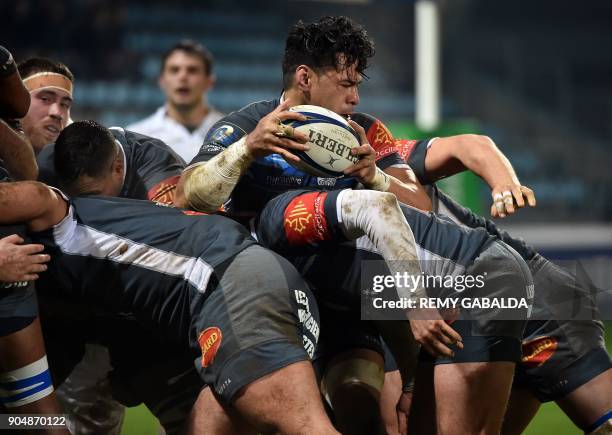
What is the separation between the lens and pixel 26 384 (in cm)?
313

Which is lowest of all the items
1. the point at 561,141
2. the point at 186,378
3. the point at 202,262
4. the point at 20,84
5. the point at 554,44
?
the point at 561,141

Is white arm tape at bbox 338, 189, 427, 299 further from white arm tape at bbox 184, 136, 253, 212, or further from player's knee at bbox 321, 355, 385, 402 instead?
player's knee at bbox 321, 355, 385, 402

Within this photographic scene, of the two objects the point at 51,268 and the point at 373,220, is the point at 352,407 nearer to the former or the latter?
the point at 373,220

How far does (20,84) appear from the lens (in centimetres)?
357

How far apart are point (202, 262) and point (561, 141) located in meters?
15.1

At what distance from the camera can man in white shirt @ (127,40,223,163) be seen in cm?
720

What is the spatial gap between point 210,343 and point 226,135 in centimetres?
94

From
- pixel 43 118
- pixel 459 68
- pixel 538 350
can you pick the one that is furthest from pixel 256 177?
pixel 459 68

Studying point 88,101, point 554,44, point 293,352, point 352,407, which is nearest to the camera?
point 293,352

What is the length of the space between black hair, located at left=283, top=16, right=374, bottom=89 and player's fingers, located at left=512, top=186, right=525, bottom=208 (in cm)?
81

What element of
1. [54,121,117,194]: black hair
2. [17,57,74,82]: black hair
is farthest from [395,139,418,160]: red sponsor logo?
[17,57,74,82]: black hair

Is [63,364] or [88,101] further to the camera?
[88,101]

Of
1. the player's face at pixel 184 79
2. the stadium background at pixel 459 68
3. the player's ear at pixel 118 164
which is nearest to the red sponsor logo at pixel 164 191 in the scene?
the player's ear at pixel 118 164

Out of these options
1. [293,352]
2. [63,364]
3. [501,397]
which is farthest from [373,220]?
[63,364]
